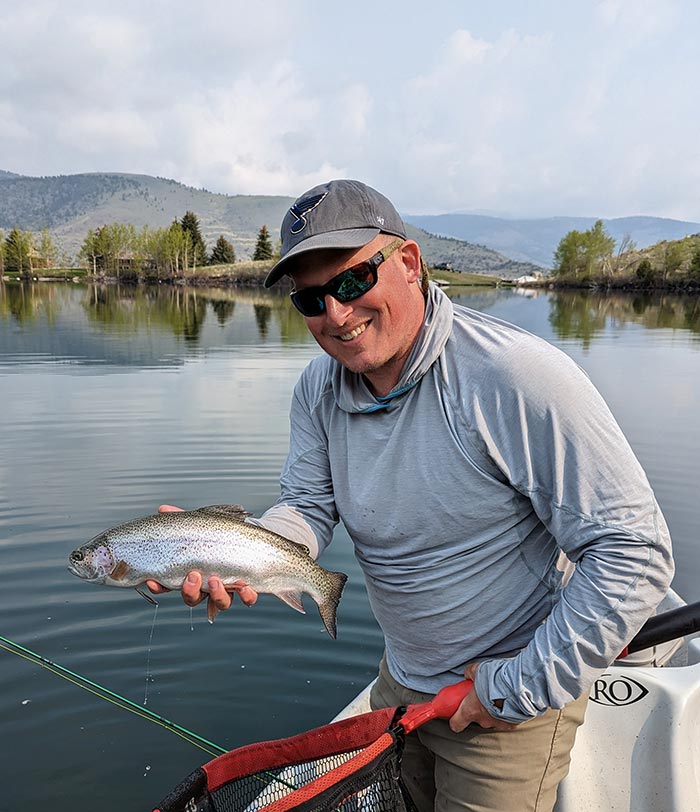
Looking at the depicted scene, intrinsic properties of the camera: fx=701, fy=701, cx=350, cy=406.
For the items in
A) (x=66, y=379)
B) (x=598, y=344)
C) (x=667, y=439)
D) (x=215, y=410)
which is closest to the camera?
(x=667, y=439)

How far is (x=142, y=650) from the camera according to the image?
6.35m

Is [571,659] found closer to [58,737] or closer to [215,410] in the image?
[58,737]

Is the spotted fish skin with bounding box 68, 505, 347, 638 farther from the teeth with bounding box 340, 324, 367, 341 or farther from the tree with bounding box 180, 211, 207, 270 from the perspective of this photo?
the tree with bounding box 180, 211, 207, 270

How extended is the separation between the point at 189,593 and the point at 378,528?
36.4 inches

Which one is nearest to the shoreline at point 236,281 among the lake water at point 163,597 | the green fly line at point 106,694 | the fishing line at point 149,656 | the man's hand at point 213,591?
the lake water at point 163,597

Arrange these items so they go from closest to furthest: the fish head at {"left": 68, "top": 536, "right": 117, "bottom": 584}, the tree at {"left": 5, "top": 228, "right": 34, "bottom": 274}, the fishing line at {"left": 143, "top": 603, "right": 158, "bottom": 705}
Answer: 1. the fish head at {"left": 68, "top": 536, "right": 117, "bottom": 584}
2. the fishing line at {"left": 143, "top": 603, "right": 158, "bottom": 705}
3. the tree at {"left": 5, "top": 228, "right": 34, "bottom": 274}

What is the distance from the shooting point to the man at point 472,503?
233cm

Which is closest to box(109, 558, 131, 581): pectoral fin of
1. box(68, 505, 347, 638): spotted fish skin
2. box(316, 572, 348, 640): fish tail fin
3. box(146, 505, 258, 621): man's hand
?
box(68, 505, 347, 638): spotted fish skin

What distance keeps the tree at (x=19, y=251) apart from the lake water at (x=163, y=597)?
12192 cm

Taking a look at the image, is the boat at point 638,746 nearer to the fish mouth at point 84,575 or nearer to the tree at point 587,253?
the fish mouth at point 84,575

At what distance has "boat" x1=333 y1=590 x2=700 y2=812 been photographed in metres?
3.43

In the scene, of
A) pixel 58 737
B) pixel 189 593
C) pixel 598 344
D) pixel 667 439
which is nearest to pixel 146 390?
pixel 667 439

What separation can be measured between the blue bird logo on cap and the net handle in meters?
1.85

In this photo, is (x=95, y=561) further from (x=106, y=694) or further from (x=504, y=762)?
(x=106, y=694)
